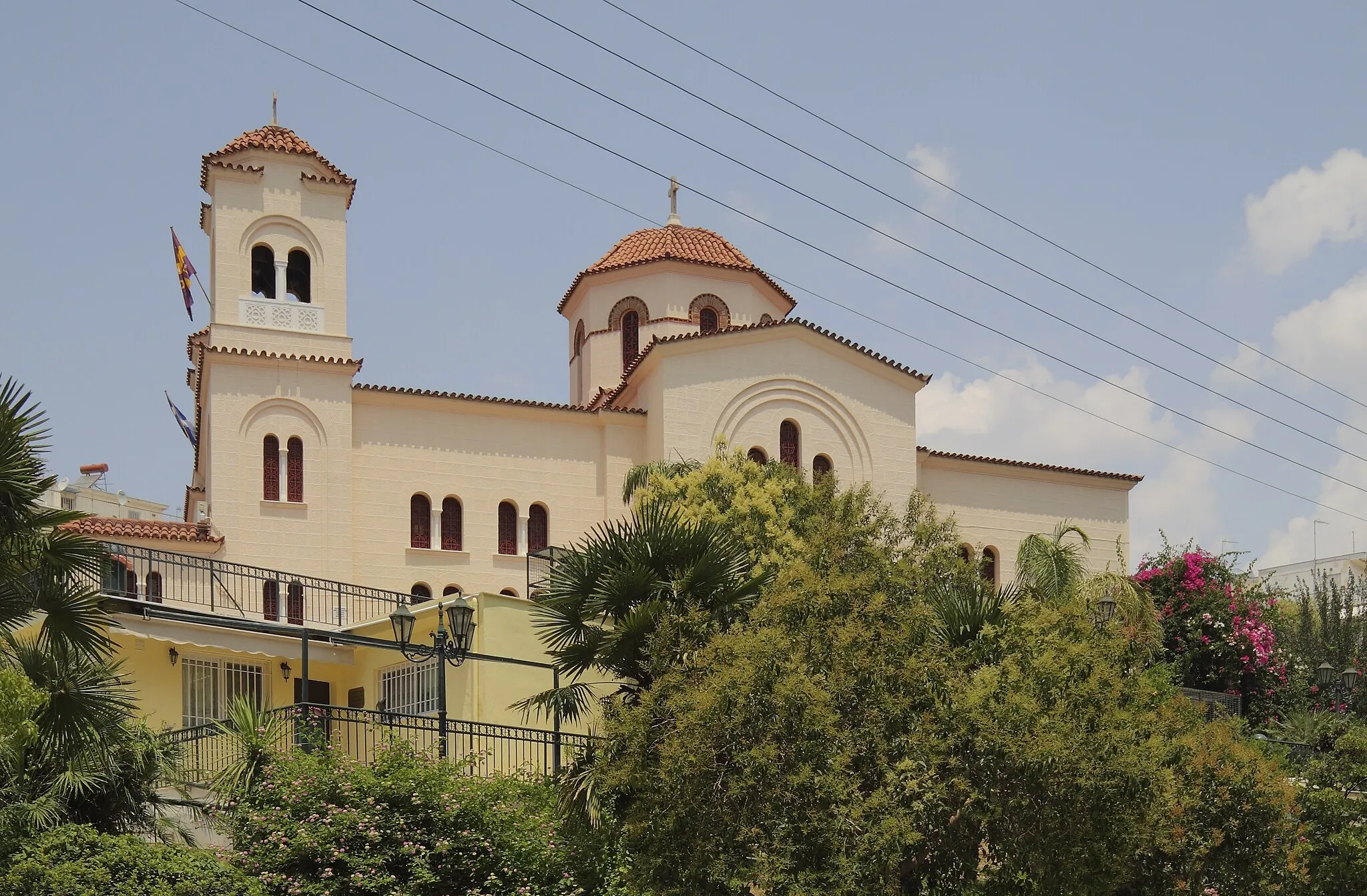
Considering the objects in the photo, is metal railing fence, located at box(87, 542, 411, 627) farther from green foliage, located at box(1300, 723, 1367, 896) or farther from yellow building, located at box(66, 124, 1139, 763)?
green foliage, located at box(1300, 723, 1367, 896)

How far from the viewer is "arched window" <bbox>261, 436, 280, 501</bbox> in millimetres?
32656

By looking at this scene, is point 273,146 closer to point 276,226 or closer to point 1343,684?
point 276,226

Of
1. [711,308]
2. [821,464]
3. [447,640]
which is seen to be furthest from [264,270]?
[447,640]

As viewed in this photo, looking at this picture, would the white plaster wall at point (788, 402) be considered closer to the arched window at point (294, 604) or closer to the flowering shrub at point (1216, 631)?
the flowering shrub at point (1216, 631)

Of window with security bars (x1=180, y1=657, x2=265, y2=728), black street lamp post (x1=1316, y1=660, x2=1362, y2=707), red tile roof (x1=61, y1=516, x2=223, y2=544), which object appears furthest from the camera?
black street lamp post (x1=1316, y1=660, x2=1362, y2=707)

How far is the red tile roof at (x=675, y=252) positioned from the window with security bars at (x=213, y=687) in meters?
15.4

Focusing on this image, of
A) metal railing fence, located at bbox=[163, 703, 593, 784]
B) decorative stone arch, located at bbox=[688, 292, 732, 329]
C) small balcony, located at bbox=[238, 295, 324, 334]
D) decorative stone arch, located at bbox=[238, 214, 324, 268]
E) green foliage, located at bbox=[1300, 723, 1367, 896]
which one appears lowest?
green foliage, located at bbox=[1300, 723, 1367, 896]

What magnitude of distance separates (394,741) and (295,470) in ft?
52.0

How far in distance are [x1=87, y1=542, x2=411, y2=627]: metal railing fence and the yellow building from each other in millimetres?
60

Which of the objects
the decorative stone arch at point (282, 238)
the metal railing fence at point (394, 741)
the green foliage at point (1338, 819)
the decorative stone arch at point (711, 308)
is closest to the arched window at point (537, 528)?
the decorative stone arch at point (282, 238)

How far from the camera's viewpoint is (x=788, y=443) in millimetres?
36906

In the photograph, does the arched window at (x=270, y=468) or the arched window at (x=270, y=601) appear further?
the arched window at (x=270, y=468)

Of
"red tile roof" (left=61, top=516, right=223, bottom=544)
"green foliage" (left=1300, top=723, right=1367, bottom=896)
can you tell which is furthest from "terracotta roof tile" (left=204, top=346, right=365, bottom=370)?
"green foliage" (left=1300, top=723, right=1367, bottom=896)

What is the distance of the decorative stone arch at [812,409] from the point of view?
119 feet
